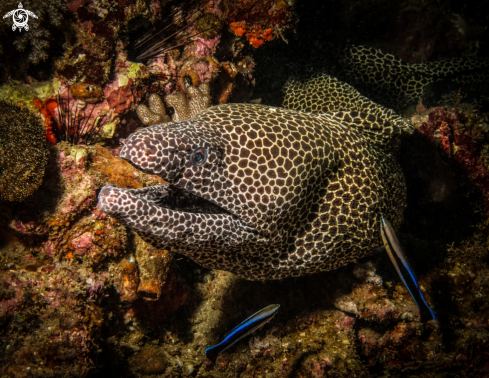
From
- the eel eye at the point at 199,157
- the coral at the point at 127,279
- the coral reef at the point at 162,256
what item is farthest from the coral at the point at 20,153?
the eel eye at the point at 199,157

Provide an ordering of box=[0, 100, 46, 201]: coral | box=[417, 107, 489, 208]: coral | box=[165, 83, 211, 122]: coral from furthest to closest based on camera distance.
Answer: box=[417, 107, 489, 208]: coral → box=[165, 83, 211, 122]: coral → box=[0, 100, 46, 201]: coral

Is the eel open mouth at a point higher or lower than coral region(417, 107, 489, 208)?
higher

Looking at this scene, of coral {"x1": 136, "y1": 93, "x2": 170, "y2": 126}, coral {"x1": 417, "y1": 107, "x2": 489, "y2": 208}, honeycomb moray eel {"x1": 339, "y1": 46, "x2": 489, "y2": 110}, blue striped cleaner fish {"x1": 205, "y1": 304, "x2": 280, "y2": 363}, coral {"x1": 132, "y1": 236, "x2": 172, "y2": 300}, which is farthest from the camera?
honeycomb moray eel {"x1": 339, "y1": 46, "x2": 489, "y2": 110}

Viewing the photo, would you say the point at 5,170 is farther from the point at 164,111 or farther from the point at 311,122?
the point at 311,122

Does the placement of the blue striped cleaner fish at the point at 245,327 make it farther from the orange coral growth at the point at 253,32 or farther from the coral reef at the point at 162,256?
the orange coral growth at the point at 253,32

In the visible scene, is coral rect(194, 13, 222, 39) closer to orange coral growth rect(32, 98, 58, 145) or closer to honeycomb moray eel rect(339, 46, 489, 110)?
orange coral growth rect(32, 98, 58, 145)

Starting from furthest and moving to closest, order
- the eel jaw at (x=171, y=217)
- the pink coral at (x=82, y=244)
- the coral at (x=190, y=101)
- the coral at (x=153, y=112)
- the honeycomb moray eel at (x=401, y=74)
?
the honeycomb moray eel at (x=401, y=74) < the coral at (x=190, y=101) < the coral at (x=153, y=112) < the pink coral at (x=82, y=244) < the eel jaw at (x=171, y=217)

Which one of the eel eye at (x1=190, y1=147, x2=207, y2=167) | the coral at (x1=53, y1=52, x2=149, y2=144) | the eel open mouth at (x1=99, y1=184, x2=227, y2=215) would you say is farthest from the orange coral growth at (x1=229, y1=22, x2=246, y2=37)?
the eel open mouth at (x1=99, y1=184, x2=227, y2=215)

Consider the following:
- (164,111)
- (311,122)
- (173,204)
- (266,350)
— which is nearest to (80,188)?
(173,204)
